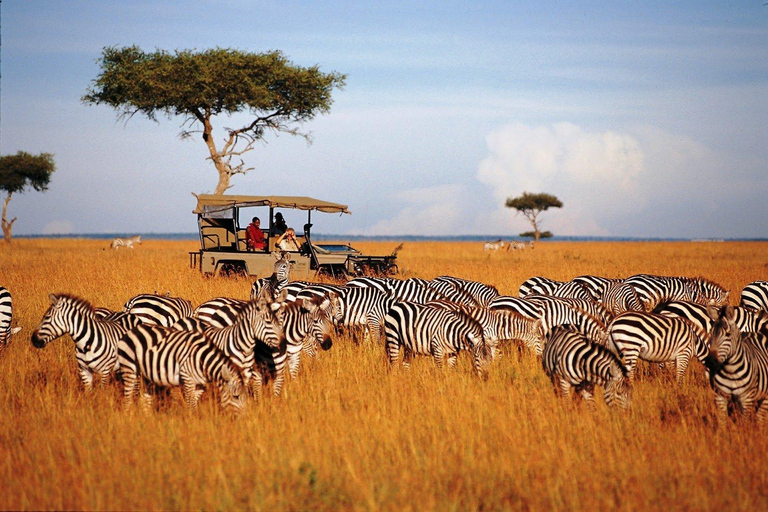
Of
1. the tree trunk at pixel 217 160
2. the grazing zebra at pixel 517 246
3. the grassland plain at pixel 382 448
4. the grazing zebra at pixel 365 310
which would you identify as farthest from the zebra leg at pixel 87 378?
the grazing zebra at pixel 517 246

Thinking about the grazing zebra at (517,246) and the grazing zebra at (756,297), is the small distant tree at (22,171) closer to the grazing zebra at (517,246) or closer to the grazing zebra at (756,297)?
the grazing zebra at (517,246)

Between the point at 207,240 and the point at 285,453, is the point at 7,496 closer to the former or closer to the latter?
the point at 285,453

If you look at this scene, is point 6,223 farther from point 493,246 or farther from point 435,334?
point 435,334

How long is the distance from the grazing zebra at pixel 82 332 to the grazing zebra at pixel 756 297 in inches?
447

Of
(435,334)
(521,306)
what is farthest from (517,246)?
(435,334)

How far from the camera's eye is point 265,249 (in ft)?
66.8

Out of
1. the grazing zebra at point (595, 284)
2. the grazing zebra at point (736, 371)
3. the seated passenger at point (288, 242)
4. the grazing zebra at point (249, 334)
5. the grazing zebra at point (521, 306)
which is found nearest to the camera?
the grazing zebra at point (736, 371)

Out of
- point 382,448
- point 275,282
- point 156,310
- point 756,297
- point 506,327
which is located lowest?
point 382,448

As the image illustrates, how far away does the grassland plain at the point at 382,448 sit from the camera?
239 inches

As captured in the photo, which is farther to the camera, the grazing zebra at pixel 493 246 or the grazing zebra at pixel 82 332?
the grazing zebra at pixel 493 246

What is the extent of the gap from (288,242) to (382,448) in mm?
12545

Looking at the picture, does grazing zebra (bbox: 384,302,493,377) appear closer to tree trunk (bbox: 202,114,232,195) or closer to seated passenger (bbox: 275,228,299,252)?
seated passenger (bbox: 275,228,299,252)

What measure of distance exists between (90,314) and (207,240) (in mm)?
13272

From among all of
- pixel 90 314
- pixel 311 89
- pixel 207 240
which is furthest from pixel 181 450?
pixel 311 89
